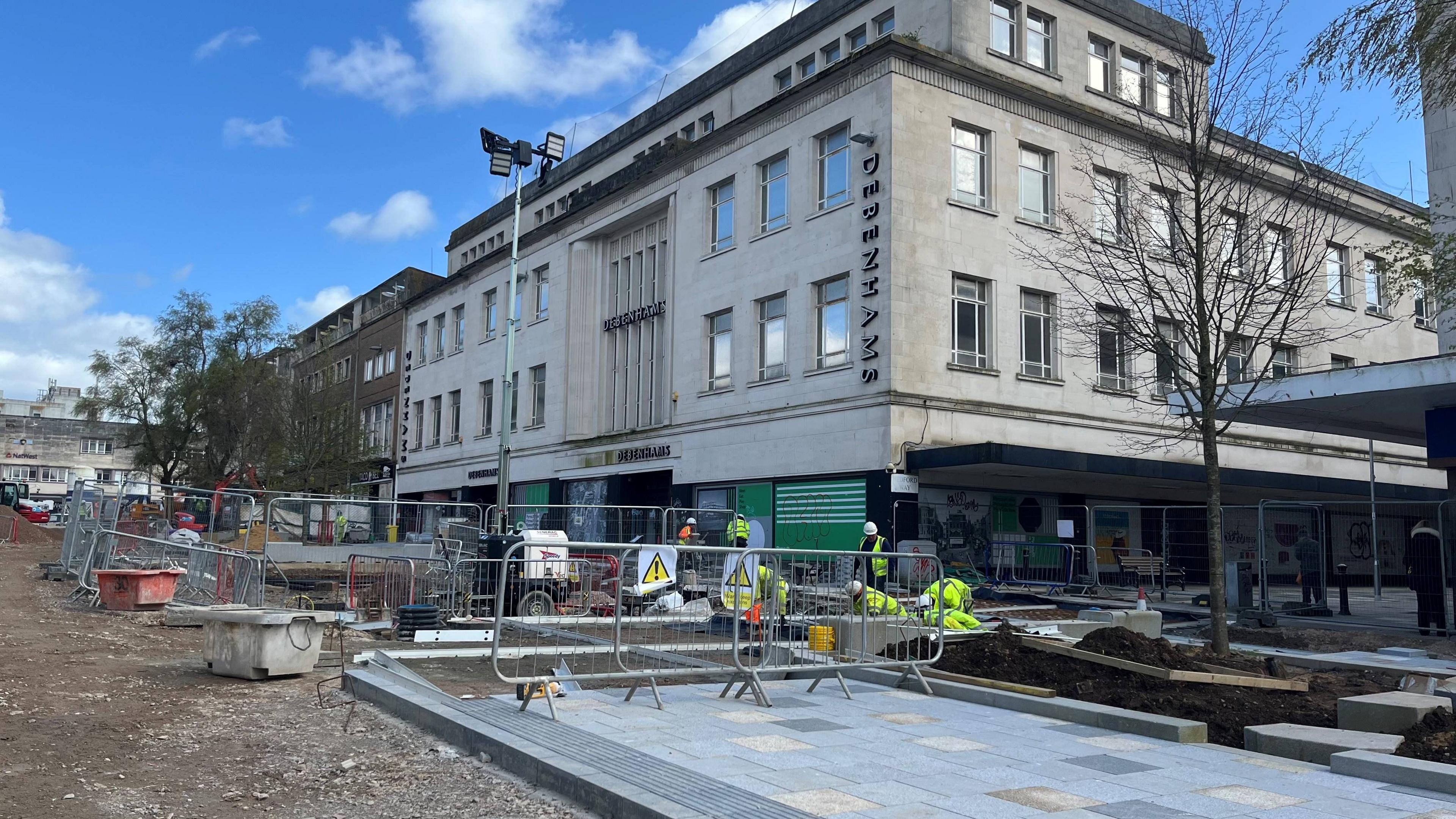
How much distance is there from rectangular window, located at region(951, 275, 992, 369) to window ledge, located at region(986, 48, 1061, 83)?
6.11 metres

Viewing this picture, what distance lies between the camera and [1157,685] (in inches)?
338

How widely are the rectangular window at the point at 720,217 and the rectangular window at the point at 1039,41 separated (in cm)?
905

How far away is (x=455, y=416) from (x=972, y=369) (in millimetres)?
29036

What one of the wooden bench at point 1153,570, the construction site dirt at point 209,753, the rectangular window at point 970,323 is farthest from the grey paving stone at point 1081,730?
the rectangular window at point 970,323

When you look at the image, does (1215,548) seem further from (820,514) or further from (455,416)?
(455,416)

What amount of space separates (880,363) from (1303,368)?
18.0 meters

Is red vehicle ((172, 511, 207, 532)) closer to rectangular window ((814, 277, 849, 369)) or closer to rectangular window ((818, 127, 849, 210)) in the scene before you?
rectangular window ((814, 277, 849, 369))

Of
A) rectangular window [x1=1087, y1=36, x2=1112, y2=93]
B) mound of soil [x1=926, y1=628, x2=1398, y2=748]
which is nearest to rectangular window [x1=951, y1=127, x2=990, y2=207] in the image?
rectangular window [x1=1087, y1=36, x2=1112, y2=93]

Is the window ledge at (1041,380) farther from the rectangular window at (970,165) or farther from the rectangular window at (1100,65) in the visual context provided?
the rectangular window at (1100,65)

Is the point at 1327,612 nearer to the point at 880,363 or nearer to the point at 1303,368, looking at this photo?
the point at 880,363

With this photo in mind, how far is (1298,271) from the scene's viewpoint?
11641 mm

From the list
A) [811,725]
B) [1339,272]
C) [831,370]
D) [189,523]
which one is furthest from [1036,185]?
[811,725]

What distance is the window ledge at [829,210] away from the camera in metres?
26.6

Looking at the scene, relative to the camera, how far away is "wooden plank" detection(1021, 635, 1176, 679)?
28.6 feet
